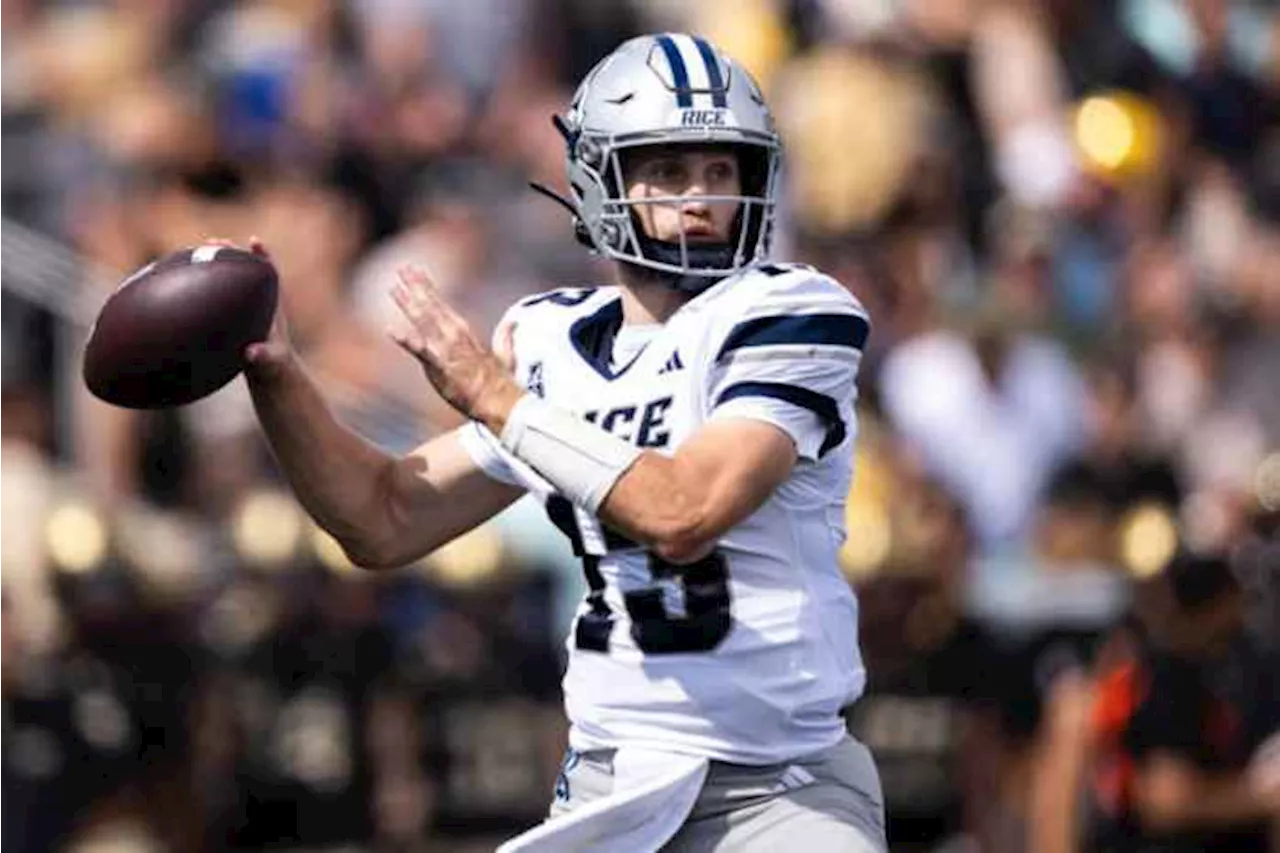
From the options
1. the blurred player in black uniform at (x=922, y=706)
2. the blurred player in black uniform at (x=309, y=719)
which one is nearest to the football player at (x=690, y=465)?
the blurred player in black uniform at (x=309, y=719)

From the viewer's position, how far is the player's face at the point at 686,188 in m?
5.62

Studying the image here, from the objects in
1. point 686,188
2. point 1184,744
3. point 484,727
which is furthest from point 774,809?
point 484,727

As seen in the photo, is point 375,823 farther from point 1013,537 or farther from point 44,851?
point 1013,537

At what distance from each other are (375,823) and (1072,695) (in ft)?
7.55

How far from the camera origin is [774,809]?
18.0 feet

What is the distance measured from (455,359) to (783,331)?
510 millimetres

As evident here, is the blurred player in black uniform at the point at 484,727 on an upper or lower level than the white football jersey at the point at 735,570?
lower

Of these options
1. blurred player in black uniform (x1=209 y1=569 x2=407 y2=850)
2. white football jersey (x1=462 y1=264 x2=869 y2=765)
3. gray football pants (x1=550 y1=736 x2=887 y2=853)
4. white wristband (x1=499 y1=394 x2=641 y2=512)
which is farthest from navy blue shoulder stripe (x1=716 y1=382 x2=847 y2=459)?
blurred player in black uniform (x1=209 y1=569 x2=407 y2=850)

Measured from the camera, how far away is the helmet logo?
5617mm

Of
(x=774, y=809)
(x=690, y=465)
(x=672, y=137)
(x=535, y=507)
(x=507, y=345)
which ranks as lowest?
(x=535, y=507)

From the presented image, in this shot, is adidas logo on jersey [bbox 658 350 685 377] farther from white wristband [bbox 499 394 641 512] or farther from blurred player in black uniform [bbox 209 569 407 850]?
blurred player in black uniform [bbox 209 569 407 850]

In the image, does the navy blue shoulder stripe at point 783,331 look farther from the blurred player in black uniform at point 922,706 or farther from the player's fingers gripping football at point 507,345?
the blurred player in black uniform at point 922,706

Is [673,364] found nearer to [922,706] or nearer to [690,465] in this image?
[690,465]

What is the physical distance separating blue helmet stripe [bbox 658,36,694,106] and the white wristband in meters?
0.57
